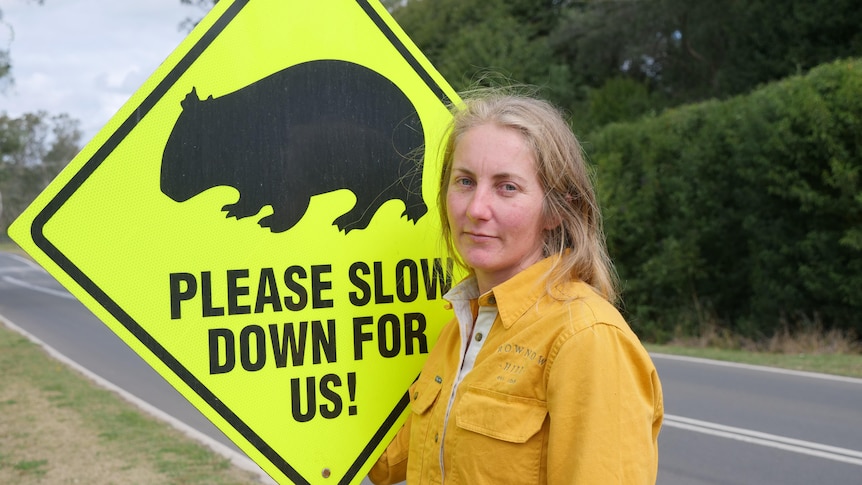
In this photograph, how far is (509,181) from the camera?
186 cm

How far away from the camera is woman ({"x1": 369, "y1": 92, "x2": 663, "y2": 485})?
1.60m

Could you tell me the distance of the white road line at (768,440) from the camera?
6816mm

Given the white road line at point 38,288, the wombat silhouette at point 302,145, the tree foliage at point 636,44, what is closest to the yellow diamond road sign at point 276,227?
the wombat silhouette at point 302,145

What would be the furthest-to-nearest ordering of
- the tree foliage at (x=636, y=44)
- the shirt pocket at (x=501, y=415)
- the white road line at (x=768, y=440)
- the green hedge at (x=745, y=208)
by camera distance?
the tree foliage at (x=636, y=44) → the green hedge at (x=745, y=208) → the white road line at (x=768, y=440) → the shirt pocket at (x=501, y=415)

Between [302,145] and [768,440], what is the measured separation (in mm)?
6385

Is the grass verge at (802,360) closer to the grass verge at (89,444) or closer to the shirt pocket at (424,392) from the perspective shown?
the grass verge at (89,444)

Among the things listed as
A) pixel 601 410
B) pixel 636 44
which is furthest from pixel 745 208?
pixel 636 44

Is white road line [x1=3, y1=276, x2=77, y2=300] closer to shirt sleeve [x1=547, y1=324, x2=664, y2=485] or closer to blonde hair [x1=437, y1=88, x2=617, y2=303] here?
blonde hair [x1=437, y1=88, x2=617, y2=303]

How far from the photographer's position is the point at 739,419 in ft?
26.8

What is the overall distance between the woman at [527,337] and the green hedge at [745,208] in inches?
463

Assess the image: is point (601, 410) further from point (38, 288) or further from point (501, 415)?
point (38, 288)

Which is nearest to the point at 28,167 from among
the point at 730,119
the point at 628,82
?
the point at 628,82

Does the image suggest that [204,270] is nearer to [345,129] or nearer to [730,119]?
[345,129]

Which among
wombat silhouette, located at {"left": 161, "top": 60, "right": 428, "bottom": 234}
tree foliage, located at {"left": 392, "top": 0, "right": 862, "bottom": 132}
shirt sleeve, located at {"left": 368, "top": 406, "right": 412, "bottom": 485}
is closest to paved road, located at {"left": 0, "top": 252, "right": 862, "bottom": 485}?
shirt sleeve, located at {"left": 368, "top": 406, "right": 412, "bottom": 485}
